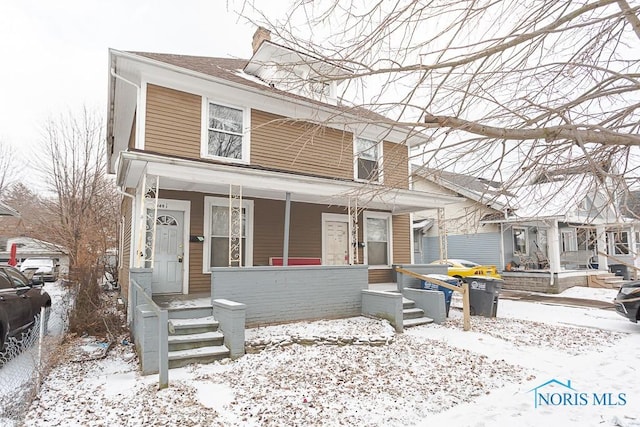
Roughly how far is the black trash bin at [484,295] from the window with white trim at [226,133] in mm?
7113

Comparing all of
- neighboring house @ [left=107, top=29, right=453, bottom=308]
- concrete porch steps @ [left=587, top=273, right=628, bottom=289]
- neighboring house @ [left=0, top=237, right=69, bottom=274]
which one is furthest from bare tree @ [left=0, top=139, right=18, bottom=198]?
concrete porch steps @ [left=587, top=273, right=628, bottom=289]

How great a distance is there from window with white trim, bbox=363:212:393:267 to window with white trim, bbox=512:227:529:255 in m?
9.73

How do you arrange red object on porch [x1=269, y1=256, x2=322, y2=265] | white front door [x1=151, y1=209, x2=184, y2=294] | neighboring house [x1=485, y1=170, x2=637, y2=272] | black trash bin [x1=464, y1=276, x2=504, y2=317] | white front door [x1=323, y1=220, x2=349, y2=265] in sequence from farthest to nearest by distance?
white front door [x1=323, y1=220, x2=349, y2=265] < red object on porch [x1=269, y1=256, x2=322, y2=265] < black trash bin [x1=464, y1=276, x2=504, y2=317] < white front door [x1=151, y1=209, x2=184, y2=294] < neighboring house [x1=485, y1=170, x2=637, y2=272]

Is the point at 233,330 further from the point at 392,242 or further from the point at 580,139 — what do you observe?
the point at 392,242

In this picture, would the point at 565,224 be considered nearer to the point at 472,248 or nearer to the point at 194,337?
the point at 472,248

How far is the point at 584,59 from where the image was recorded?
3846 mm

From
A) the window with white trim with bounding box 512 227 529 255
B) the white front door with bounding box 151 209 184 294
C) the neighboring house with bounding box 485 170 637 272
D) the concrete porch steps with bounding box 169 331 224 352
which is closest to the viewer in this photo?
the neighboring house with bounding box 485 170 637 272

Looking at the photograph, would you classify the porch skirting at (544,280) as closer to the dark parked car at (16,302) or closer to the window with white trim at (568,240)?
the window with white trim at (568,240)

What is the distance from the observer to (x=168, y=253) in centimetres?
930

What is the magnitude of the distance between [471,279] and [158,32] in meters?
9.49

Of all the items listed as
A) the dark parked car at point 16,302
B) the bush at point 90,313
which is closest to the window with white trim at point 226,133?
the bush at point 90,313

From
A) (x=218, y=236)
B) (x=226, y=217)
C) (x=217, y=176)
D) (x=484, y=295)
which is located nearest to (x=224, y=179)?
(x=217, y=176)

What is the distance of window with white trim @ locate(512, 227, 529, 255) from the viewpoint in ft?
65.0

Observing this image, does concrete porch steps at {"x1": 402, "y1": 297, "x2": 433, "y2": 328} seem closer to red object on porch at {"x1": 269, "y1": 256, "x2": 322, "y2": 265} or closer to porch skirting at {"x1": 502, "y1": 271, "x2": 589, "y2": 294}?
red object on porch at {"x1": 269, "y1": 256, "x2": 322, "y2": 265}
